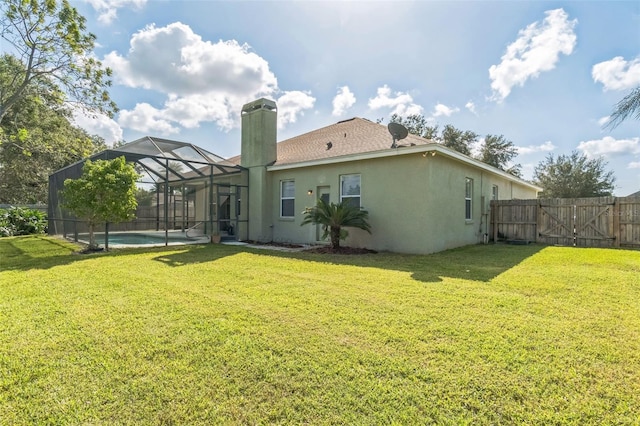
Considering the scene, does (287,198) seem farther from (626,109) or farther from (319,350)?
(626,109)

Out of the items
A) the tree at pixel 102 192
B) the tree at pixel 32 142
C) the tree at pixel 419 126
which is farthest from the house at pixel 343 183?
the tree at pixel 419 126

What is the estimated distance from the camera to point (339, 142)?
12297 millimetres

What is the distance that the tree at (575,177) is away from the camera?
2952 centimetres

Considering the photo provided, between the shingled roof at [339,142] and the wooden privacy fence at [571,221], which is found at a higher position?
the shingled roof at [339,142]

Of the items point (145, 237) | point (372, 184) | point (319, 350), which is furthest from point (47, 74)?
point (319, 350)

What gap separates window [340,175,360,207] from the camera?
10.5 meters

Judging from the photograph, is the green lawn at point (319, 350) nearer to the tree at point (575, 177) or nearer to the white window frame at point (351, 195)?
the white window frame at point (351, 195)

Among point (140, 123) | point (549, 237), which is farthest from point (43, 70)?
point (549, 237)

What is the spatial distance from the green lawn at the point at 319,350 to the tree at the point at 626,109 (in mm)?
2287

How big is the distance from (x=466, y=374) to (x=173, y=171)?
486 inches

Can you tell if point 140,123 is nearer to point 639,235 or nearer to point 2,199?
point 2,199

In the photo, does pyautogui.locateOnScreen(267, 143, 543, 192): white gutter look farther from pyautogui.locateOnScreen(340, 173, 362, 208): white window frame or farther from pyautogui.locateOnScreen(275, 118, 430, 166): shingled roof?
pyautogui.locateOnScreen(340, 173, 362, 208): white window frame

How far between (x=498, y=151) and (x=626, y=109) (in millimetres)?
29696

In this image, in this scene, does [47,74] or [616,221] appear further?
[47,74]
